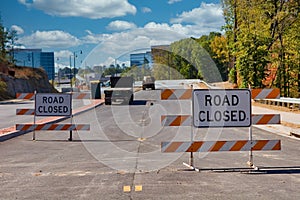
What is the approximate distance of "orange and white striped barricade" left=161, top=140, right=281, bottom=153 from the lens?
8156 mm

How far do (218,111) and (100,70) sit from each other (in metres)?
31.8

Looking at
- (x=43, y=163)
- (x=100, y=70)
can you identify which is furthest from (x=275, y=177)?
(x=100, y=70)

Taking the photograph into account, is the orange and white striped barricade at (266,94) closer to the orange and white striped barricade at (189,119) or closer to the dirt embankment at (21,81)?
the orange and white striped barricade at (189,119)

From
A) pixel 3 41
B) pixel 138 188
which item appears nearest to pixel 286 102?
pixel 138 188

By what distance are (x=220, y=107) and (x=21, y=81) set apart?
64.2 metres

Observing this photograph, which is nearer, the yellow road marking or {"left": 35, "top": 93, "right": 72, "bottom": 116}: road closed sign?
the yellow road marking

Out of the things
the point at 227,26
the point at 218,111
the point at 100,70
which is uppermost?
the point at 227,26

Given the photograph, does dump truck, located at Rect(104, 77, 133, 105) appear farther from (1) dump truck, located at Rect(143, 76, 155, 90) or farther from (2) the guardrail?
(1) dump truck, located at Rect(143, 76, 155, 90)

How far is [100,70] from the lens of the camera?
39.2 metres

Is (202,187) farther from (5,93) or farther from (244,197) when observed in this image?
(5,93)

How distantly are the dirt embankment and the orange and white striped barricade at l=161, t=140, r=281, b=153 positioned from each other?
48390mm

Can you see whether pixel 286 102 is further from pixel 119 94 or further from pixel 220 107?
pixel 220 107

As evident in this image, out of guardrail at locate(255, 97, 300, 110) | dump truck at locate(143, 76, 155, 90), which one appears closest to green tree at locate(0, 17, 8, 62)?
dump truck at locate(143, 76, 155, 90)

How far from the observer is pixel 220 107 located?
8.05 metres
